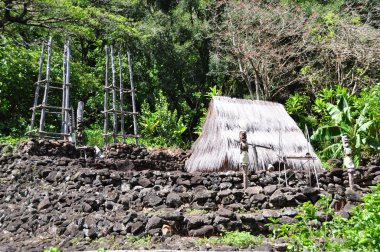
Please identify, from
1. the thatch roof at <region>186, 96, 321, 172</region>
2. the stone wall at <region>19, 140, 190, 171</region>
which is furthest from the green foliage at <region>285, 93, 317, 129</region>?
the stone wall at <region>19, 140, 190, 171</region>

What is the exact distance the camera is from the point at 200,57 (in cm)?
2148

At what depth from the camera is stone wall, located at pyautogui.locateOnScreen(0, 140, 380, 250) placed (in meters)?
7.26

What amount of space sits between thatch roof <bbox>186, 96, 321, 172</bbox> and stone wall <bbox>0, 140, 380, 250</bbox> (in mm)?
1518

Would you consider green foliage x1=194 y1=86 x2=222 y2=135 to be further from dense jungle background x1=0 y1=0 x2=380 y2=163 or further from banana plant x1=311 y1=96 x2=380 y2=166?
banana plant x1=311 y1=96 x2=380 y2=166

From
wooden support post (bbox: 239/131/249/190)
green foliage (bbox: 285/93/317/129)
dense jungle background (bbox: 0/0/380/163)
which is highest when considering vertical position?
dense jungle background (bbox: 0/0/380/163)

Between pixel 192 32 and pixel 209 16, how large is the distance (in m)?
1.33

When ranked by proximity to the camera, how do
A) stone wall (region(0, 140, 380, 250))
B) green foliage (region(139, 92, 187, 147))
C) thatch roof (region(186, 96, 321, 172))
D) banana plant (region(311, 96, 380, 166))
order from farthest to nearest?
1. green foliage (region(139, 92, 187, 147))
2. banana plant (region(311, 96, 380, 166))
3. thatch roof (region(186, 96, 321, 172))
4. stone wall (region(0, 140, 380, 250))

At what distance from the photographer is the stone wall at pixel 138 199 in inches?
286

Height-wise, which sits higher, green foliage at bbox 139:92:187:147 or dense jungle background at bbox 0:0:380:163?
dense jungle background at bbox 0:0:380:163

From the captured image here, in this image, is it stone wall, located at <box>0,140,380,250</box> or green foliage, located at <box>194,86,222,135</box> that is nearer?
stone wall, located at <box>0,140,380,250</box>

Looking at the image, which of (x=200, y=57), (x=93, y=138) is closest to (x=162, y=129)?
(x=93, y=138)

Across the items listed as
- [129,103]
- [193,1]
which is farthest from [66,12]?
[193,1]

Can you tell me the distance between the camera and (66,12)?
15.0 m

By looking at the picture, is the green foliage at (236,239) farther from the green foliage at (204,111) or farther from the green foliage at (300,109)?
the green foliage at (300,109)
